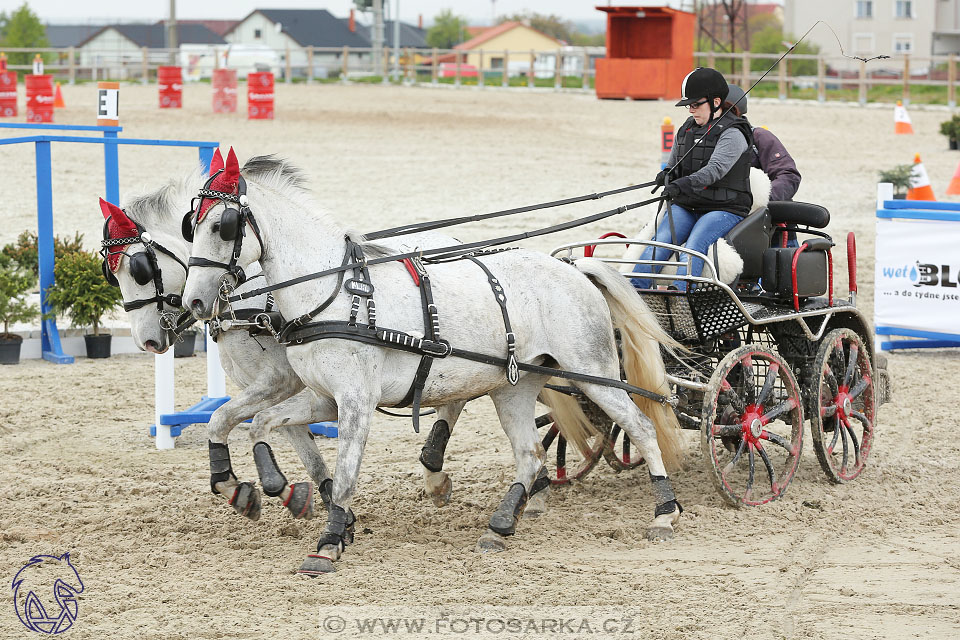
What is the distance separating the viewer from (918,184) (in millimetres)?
13891

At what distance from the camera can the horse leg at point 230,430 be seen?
16.8 feet

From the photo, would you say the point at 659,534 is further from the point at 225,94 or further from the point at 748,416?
the point at 225,94

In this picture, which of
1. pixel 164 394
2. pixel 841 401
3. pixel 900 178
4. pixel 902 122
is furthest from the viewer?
pixel 902 122

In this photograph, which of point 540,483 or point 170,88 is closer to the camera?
point 540,483

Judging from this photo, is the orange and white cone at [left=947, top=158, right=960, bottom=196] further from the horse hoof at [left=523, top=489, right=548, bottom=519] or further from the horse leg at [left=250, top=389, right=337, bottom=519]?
the horse leg at [left=250, top=389, right=337, bottom=519]

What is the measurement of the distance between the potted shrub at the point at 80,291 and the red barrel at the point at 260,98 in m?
15.8

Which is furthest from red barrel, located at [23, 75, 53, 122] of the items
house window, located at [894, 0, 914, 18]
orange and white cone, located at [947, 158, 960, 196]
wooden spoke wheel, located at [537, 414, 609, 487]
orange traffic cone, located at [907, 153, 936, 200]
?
house window, located at [894, 0, 914, 18]

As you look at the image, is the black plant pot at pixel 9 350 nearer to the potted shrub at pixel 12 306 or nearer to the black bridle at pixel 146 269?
the potted shrub at pixel 12 306

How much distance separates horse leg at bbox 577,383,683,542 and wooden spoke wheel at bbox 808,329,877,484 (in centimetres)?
105

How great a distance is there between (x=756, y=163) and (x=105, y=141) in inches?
156

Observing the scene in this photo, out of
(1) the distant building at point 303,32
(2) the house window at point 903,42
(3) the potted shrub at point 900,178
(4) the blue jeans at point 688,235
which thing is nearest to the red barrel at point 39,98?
(3) the potted shrub at point 900,178

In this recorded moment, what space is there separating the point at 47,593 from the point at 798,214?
4.22m

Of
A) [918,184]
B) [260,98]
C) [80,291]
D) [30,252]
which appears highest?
[260,98]

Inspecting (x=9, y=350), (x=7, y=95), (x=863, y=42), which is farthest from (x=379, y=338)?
(x=863, y=42)
